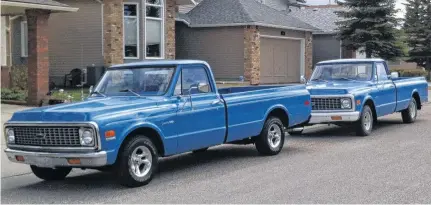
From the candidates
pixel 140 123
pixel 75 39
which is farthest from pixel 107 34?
pixel 140 123

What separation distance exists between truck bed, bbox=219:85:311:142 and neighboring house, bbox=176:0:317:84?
16345 mm

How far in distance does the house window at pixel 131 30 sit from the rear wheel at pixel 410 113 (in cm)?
1110

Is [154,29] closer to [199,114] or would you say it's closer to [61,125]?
[199,114]

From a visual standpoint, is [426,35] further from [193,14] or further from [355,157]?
[355,157]

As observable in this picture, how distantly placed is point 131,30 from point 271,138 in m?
13.6

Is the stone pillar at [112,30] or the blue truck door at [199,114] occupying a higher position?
the stone pillar at [112,30]

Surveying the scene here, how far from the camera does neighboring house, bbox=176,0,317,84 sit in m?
28.0

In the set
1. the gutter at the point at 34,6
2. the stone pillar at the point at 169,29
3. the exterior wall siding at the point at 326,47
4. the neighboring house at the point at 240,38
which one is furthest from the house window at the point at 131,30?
the exterior wall siding at the point at 326,47

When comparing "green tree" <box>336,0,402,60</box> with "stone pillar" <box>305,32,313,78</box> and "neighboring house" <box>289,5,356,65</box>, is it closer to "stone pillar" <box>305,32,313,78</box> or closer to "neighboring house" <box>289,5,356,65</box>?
"stone pillar" <box>305,32,313,78</box>

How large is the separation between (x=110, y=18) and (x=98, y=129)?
50.2 feet

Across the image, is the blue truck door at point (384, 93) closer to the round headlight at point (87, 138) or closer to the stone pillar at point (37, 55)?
the round headlight at point (87, 138)

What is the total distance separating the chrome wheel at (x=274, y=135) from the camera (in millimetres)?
10828

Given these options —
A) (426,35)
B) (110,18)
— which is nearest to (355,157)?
(110,18)

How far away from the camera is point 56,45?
24.6 meters
